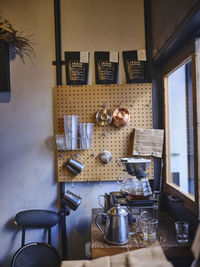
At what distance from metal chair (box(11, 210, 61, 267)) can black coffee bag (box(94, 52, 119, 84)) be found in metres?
1.25

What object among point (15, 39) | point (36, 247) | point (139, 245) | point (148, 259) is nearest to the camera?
point (148, 259)

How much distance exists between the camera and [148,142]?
204 centimetres

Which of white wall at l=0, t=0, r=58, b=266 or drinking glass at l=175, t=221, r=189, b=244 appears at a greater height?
white wall at l=0, t=0, r=58, b=266

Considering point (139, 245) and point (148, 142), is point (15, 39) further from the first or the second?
point (139, 245)

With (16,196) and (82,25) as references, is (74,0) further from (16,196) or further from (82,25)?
(16,196)

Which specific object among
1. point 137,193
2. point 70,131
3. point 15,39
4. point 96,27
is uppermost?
point 96,27

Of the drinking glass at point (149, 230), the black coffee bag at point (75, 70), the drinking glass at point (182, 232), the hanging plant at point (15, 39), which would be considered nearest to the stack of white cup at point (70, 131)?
the black coffee bag at point (75, 70)

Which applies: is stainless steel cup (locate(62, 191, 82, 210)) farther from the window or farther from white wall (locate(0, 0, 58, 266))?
the window

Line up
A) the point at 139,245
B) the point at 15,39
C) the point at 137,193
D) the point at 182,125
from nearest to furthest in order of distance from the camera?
1. the point at 139,245
2. the point at 137,193
3. the point at 15,39
4. the point at 182,125

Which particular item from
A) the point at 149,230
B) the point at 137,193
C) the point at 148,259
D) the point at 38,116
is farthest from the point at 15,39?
the point at 148,259

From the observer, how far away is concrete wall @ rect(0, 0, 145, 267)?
2.12 meters

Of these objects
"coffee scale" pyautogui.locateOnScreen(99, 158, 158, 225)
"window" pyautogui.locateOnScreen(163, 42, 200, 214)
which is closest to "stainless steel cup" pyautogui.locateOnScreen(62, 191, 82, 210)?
"coffee scale" pyautogui.locateOnScreen(99, 158, 158, 225)

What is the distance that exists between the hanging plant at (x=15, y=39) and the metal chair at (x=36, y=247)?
55.1 inches

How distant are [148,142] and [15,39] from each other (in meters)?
1.47
